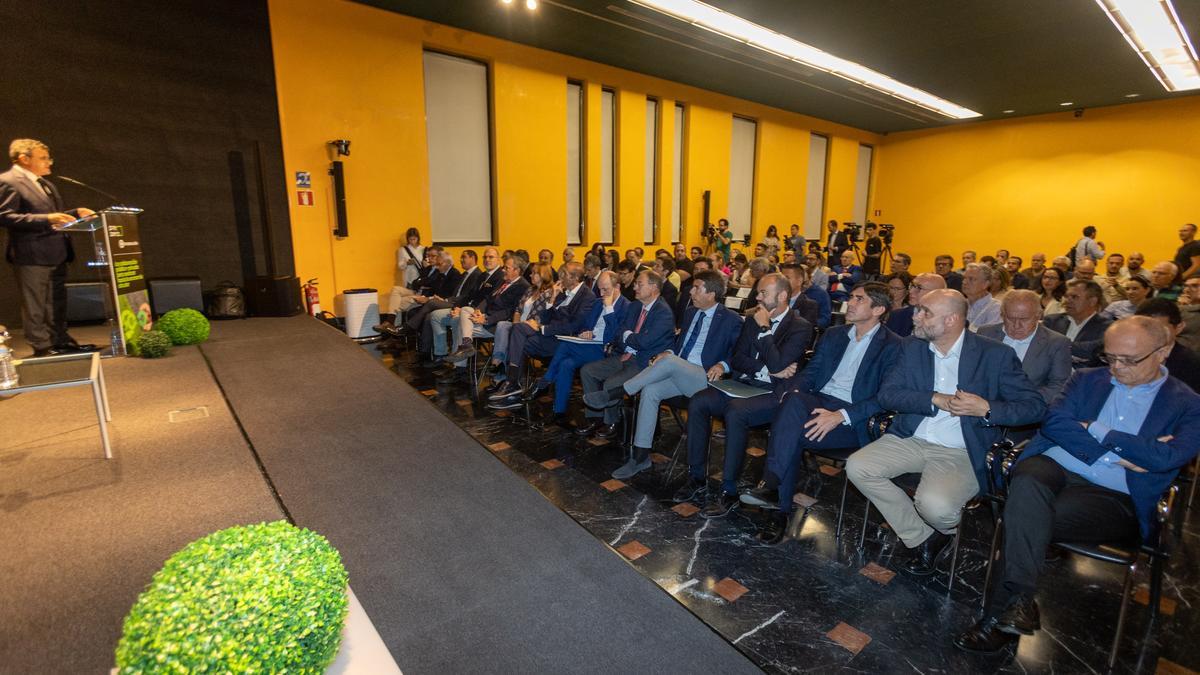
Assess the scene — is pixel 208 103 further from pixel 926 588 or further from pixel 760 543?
pixel 926 588

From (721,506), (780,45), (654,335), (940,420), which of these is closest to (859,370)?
(940,420)

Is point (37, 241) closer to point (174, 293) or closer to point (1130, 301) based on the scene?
point (174, 293)

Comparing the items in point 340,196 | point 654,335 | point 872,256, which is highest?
point 340,196

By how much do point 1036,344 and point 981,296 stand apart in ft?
5.13

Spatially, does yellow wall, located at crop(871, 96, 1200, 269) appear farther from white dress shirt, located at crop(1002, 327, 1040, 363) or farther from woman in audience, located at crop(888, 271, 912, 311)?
white dress shirt, located at crop(1002, 327, 1040, 363)

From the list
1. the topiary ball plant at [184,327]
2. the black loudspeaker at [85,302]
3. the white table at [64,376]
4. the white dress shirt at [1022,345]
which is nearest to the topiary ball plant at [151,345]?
the topiary ball plant at [184,327]

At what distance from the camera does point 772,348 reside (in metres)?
3.14

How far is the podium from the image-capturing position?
3721 mm

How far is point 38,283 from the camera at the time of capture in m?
3.88

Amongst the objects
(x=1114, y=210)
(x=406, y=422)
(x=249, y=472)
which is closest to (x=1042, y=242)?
(x=1114, y=210)

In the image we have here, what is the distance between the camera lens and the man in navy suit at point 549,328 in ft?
14.8

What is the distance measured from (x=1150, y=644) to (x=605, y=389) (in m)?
2.82

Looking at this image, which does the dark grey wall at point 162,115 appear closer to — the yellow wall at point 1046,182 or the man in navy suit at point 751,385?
the man in navy suit at point 751,385

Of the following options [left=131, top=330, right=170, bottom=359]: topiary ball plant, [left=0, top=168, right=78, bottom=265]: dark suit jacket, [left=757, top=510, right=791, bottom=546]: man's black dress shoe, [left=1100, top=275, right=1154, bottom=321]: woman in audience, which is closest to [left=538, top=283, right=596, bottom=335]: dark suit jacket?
[left=757, top=510, right=791, bottom=546]: man's black dress shoe
